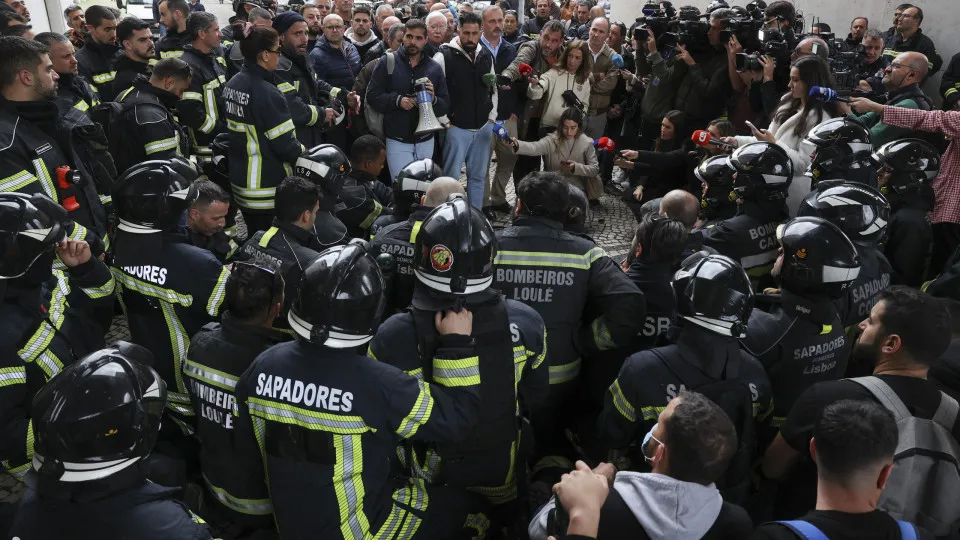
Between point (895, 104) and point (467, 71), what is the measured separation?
3.83 meters

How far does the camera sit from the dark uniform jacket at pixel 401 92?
6.81m

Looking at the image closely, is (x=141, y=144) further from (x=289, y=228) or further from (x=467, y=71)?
(x=467, y=71)

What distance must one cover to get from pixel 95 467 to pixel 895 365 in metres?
2.69

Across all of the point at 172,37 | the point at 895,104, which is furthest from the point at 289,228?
the point at 895,104

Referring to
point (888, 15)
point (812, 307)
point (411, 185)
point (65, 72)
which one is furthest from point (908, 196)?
point (888, 15)

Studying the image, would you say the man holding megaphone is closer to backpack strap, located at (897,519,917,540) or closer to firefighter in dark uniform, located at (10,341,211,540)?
firefighter in dark uniform, located at (10,341,211,540)

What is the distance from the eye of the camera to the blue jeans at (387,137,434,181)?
7.05 metres

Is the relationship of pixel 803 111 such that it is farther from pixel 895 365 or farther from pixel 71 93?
pixel 71 93

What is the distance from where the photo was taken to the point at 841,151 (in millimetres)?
4551

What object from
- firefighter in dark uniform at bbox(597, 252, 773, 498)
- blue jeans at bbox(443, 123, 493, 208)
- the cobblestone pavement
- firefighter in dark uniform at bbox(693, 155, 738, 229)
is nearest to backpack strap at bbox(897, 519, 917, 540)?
firefighter in dark uniform at bbox(597, 252, 773, 498)

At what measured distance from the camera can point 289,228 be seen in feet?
12.6

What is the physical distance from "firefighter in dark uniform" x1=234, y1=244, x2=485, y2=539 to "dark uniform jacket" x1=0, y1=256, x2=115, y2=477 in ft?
2.87

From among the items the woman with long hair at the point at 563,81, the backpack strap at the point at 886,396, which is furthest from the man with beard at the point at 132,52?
the backpack strap at the point at 886,396

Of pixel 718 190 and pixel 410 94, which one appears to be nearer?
pixel 718 190
